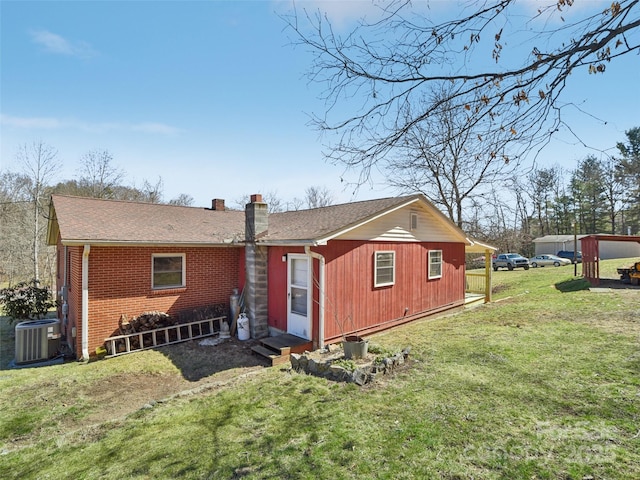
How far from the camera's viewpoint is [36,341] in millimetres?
7906

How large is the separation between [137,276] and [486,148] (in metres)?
8.67

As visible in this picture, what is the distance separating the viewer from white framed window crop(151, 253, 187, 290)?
905cm

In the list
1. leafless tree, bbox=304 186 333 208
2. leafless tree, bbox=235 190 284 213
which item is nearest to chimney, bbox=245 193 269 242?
leafless tree, bbox=235 190 284 213

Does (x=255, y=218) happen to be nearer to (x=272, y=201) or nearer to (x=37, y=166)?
(x=37, y=166)

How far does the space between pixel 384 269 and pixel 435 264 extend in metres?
2.97

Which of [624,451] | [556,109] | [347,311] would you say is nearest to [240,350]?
[347,311]

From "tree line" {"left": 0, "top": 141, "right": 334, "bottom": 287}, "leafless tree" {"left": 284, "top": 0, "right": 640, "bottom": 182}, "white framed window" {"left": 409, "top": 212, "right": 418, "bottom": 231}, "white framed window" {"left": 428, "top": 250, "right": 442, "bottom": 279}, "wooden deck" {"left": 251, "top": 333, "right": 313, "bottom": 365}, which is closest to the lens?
"leafless tree" {"left": 284, "top": 0, "right": 640, "bottom": 182}

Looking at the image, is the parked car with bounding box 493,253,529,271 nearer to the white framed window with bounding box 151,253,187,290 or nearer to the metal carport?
the metal carport

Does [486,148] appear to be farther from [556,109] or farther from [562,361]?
[562,361]

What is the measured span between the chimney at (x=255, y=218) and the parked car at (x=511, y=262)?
27.5m

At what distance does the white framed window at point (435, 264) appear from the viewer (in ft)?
36.9

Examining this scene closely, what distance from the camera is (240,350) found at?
8375mm

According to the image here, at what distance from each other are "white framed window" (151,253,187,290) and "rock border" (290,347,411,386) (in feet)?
14.8

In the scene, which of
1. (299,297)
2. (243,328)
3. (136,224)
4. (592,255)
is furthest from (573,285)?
(136,224)
